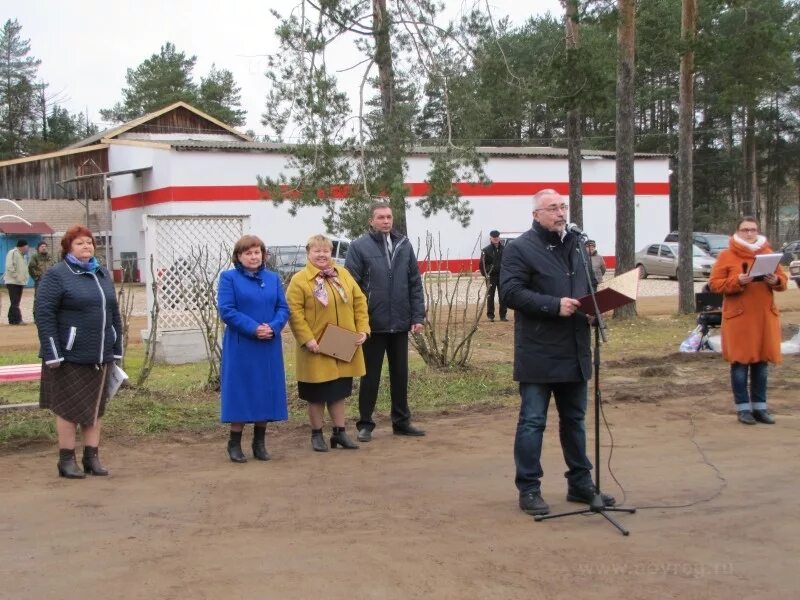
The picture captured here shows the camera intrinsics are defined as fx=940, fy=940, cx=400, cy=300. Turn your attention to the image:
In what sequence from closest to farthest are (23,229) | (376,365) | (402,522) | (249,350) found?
(402,522), (249,350), (376,365), (23,229)

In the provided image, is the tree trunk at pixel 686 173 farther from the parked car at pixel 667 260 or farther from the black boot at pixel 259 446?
the black boot at pixel 259 446

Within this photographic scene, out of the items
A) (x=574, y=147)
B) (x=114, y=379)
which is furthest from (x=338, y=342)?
(x=574, y=147)

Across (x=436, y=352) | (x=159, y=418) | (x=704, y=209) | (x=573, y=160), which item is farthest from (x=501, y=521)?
(x=704, y=209)

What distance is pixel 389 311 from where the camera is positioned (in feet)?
24.9

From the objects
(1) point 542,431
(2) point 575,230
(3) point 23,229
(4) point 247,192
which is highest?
(4) point 247,192

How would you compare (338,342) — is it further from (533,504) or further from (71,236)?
(533,504)

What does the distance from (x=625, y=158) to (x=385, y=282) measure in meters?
12.1

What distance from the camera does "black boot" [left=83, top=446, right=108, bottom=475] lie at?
6.57m

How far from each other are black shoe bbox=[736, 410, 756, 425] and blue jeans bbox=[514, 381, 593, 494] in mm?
3018

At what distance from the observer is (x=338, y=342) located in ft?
23.8

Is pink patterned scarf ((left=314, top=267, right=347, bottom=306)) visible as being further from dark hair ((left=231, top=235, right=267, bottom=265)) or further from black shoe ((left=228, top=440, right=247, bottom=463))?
black shoe ((left=228, top=440, right=247, bottom=463))

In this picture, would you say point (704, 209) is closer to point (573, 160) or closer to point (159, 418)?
point (573, 160)

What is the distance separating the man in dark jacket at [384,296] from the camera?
7.61 m

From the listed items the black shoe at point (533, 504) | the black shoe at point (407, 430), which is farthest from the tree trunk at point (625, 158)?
the black shoe at point (533, 504)
